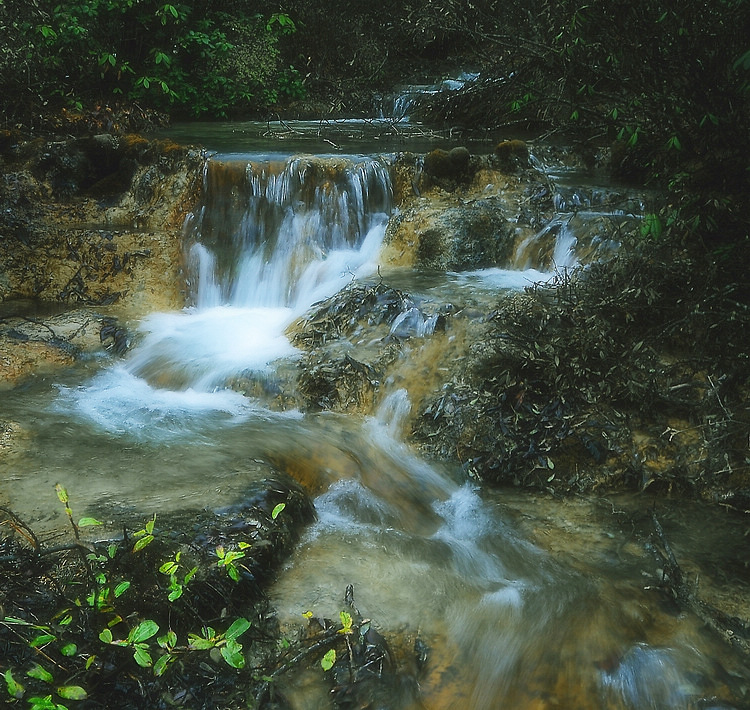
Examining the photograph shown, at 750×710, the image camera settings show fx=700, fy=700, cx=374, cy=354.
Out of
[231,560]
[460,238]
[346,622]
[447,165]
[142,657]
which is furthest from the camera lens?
[447,165]

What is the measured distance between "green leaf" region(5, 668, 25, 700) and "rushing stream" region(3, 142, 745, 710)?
110cm

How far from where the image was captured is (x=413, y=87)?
49.0 feet

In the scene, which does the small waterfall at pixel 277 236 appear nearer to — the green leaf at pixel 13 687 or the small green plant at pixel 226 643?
the small green plant at pixel 226 643

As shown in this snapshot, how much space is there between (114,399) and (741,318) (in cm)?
485

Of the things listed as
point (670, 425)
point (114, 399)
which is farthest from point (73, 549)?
point (670, 425)

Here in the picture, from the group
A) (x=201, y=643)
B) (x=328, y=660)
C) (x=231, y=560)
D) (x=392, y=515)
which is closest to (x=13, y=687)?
(x=201, y=643)

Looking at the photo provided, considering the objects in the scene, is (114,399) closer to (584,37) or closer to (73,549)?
(73,549)

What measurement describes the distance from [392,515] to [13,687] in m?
2.53

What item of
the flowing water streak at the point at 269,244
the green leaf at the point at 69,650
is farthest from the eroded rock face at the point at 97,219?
the green leaf at the point at 69,650

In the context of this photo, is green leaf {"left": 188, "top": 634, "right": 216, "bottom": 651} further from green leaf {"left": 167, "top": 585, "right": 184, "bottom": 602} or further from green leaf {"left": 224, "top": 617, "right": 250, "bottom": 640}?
green leaf {"left": 167, "top": 585, "right": 184, "bottom": 602}

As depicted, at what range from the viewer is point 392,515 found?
4648 millimetres

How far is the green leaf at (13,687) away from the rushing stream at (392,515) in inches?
43.4

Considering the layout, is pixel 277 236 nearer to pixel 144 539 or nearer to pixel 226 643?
pixel 144 539

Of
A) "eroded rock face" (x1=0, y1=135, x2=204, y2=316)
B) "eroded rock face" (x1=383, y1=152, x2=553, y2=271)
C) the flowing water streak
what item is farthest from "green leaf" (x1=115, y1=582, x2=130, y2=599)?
"eroded rock face" (x1=383, y1=152, x2=553, y2=271)
